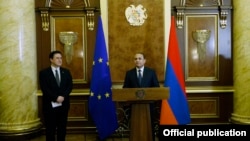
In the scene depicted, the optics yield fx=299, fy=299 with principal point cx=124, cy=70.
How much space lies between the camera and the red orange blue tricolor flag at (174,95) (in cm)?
453

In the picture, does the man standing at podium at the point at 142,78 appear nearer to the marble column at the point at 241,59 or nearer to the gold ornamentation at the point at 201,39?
the gold ornamentation at the point at 201,39

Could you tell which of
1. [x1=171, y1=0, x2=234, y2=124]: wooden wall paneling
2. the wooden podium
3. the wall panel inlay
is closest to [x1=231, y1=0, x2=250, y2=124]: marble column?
[x1=171, y1=0, x2=234, y2=124]: wooden wall paneling

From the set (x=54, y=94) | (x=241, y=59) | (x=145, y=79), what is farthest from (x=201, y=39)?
(x=54, y=94)

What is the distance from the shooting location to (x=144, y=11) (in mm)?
5105

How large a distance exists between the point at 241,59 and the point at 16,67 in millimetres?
3655

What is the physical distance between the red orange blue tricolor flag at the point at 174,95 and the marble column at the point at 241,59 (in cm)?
106

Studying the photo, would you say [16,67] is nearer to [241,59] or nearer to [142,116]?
[142,116]

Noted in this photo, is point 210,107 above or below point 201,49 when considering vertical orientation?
below

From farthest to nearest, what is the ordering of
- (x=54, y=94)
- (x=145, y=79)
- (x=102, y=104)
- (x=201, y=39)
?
(x=201, y=39)
(x=102, y=104)
(x=145, y=79)
(x=54, y=94)

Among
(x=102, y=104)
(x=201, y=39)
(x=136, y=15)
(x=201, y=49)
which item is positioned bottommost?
(x=102, y=104)

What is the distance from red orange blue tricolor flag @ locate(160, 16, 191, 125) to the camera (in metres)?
4.53

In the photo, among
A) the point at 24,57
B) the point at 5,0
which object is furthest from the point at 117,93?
the point at 5,0

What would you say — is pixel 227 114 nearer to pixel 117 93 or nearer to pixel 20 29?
pixel 117 93

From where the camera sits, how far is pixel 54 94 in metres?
3.71
